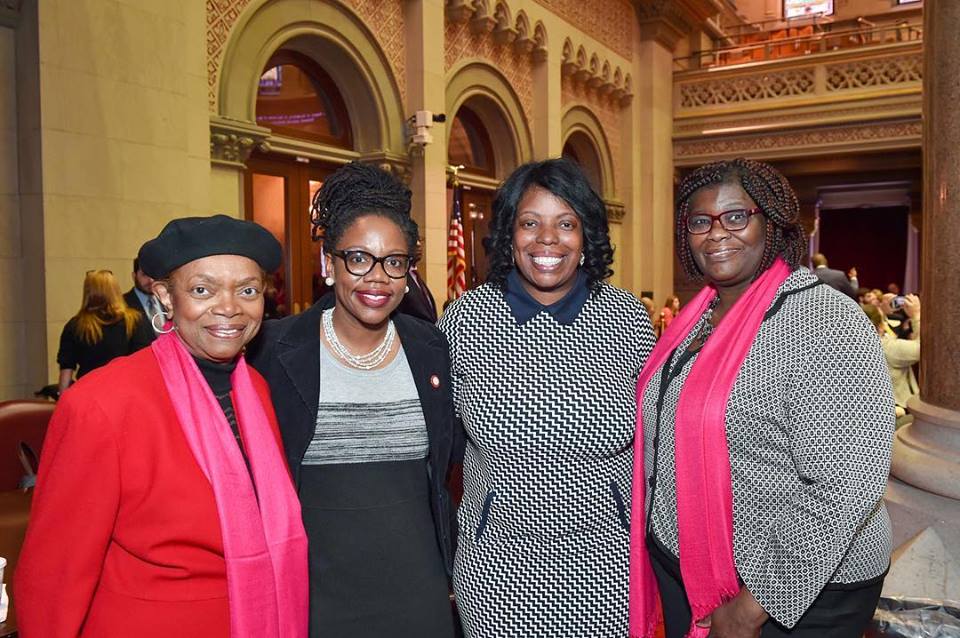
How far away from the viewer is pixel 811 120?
14.1m

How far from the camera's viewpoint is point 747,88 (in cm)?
1473

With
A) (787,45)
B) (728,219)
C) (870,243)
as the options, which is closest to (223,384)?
(728,219)

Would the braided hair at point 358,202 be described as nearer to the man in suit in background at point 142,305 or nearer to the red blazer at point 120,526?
the red blazer at point 120,526

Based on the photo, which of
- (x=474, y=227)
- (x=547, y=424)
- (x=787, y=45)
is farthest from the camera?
(x=787, y=45)

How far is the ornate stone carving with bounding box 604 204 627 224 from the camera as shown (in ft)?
45.9

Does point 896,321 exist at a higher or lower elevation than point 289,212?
lower

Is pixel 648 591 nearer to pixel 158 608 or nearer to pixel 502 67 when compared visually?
pixel 158 608

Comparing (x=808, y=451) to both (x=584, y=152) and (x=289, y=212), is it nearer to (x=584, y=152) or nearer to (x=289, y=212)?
(x=289, y=212)

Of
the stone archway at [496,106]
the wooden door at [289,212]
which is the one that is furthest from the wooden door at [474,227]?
the wooden door at [289,212]

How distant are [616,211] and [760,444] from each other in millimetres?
12704

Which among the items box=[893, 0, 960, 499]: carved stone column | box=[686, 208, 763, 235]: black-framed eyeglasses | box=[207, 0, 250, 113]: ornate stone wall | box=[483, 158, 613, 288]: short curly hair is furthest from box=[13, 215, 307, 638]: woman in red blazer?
box=[207, 0, 250, 113]: ornate stone wall

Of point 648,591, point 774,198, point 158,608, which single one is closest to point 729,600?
point 648,591

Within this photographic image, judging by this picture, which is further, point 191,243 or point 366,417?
point 366,417

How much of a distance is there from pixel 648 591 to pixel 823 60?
14.3 metres
